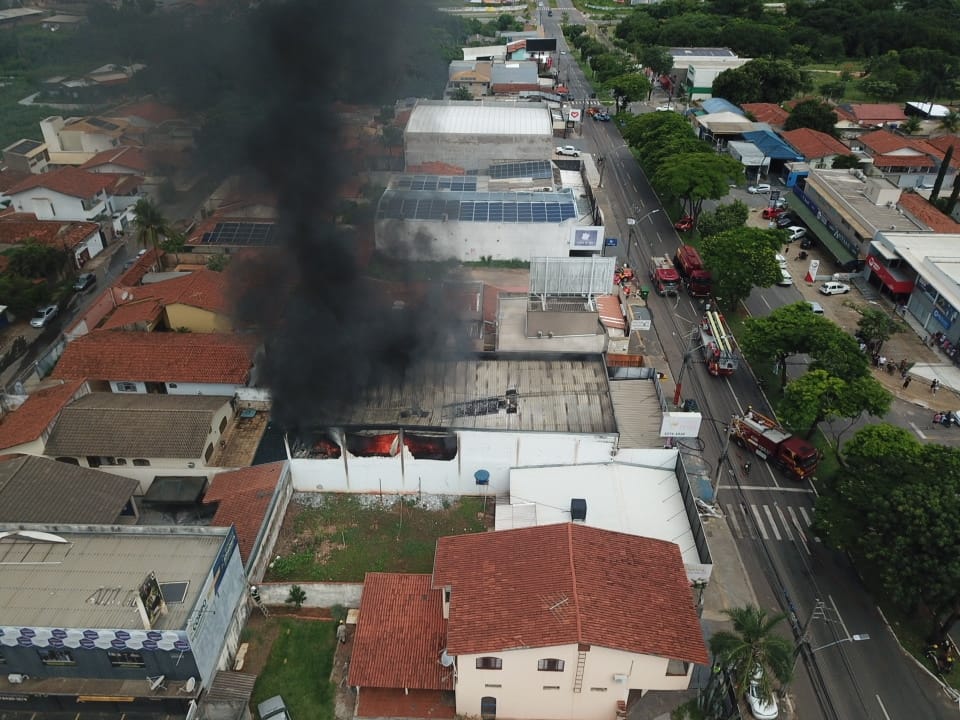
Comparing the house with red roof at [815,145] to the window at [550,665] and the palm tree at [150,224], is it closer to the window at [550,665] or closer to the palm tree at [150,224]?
the palm tree at [150,224]

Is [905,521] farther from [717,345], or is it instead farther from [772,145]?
Answer: [772,145]

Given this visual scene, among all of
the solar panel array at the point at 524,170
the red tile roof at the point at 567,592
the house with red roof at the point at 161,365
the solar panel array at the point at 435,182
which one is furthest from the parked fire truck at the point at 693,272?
the house with red roof at the point at 161,365

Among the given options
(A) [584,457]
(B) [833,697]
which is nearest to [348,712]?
(A) [584,457]

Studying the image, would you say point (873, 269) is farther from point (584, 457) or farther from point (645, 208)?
point (584, 457)

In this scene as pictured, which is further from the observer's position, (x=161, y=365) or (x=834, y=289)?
(x=834, y=289)

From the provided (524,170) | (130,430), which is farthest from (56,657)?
(524,170)

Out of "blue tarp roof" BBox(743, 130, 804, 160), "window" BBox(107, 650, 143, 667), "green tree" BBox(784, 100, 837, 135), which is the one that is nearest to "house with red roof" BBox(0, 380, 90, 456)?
"window" BBox(107, 650, 143, 667)

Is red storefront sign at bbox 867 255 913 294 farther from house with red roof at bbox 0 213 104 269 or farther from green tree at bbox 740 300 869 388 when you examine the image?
house with red roof at bbox 0 213 104 269
